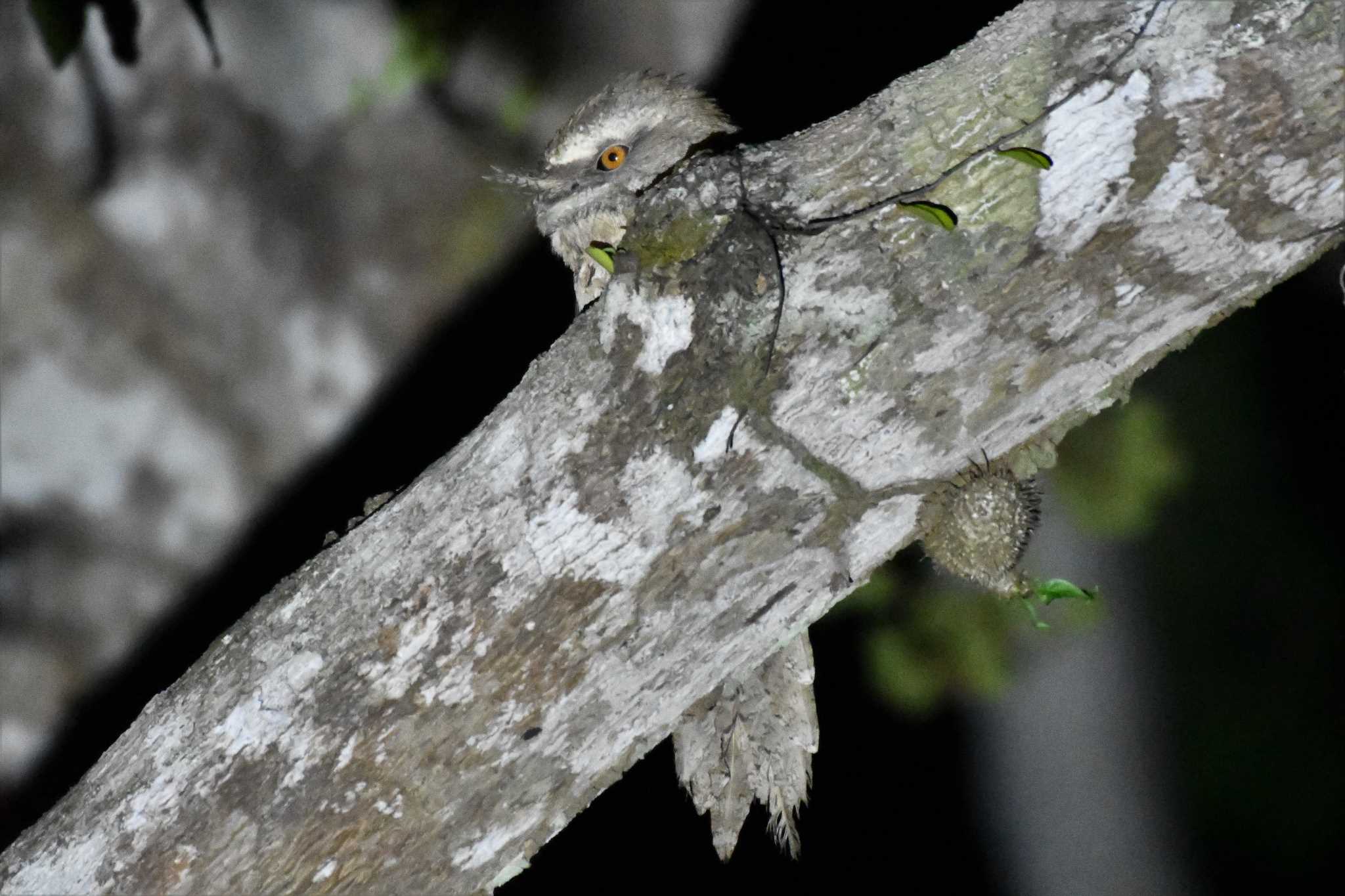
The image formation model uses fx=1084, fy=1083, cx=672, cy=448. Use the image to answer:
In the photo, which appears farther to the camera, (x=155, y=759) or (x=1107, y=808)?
(x=1107, y=808)

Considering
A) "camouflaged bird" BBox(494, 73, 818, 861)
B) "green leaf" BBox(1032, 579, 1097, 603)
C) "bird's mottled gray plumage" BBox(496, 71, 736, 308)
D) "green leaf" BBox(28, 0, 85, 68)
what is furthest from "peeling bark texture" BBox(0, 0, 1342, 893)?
"green leaf" BBox(28, 0, 85, 68)

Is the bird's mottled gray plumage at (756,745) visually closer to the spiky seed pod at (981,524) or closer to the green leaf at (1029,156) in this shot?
the spiky seed pod at (981,524)

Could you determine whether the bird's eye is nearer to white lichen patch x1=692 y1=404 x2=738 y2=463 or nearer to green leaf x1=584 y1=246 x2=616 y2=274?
green leaf x1=584 y1=246 x2=616 y2=274

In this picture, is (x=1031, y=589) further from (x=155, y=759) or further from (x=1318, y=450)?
(x=1318, y=450)

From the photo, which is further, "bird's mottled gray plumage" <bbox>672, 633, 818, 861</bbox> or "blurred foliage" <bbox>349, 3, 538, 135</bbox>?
"blurred foliage" <bbox>349, 3, 538, 135</bbox>

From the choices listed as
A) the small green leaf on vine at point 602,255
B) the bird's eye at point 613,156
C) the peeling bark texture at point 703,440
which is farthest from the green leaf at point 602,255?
the bird's eye at point 613,156

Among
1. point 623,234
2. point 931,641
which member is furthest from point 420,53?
point 931,641

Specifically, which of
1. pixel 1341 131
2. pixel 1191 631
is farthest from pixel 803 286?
pixel 1191 631
